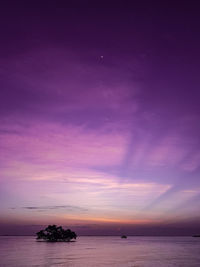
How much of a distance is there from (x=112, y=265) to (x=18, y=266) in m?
21.2

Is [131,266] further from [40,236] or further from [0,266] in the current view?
[40,236]

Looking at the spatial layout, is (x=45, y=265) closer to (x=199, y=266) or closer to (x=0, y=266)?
(x=0, y=266)

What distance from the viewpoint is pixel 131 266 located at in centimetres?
6094

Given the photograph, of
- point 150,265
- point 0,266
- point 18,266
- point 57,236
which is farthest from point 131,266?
point 57,236

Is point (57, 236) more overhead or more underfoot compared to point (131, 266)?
more overhead

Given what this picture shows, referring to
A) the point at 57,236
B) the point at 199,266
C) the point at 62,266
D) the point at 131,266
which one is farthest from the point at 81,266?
the point at 57,236

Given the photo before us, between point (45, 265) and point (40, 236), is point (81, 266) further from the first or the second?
point (40, 236)

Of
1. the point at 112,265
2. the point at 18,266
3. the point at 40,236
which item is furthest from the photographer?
the point at 40,236

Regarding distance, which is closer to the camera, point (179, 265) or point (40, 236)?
point (179, 265)

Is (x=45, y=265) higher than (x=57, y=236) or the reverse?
the reverse

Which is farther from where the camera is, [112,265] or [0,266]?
[112,265]

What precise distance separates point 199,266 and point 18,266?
40.4 m

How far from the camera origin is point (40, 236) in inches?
7835

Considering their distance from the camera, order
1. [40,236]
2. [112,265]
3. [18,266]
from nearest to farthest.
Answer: [18,266]
[112,265]
[40,236]
